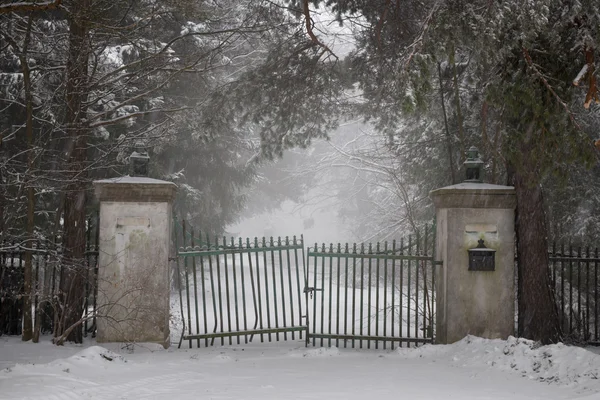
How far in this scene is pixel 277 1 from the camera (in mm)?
11531

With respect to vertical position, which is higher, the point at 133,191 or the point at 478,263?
the point at 133,191

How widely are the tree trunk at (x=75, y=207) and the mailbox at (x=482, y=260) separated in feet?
18.2

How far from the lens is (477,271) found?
7941 mm

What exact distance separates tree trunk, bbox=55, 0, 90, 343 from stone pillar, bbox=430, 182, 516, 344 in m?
5.27

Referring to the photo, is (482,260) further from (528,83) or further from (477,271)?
(528,83)

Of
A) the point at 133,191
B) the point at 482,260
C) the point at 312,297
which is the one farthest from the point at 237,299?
the point at 482,260

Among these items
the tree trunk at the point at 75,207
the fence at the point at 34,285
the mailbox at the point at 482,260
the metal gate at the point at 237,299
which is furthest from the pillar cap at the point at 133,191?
the mailbox at the point at 482,260

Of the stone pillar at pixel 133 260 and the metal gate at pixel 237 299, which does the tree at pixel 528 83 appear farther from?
the stone pillar at pixel 133 260

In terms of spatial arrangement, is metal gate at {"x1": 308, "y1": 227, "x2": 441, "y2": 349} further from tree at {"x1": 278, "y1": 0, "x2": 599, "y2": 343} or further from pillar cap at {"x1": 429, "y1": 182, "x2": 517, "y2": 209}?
tree at {"x1": 278, "y1": 0, "x2": 599, "y2": 343}

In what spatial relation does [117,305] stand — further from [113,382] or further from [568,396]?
[568,396]

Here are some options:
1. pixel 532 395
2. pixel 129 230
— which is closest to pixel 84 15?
pixel 129 230

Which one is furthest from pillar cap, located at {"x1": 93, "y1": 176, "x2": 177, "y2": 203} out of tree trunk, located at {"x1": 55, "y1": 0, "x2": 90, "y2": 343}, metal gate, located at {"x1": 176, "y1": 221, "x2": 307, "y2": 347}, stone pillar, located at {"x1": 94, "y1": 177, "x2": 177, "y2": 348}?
metal gate, located at {"x1": 176, "y1": 221, "x2": 307, "y2": 347}

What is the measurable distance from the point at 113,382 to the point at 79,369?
57 centimetres

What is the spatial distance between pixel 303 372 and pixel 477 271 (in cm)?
307
